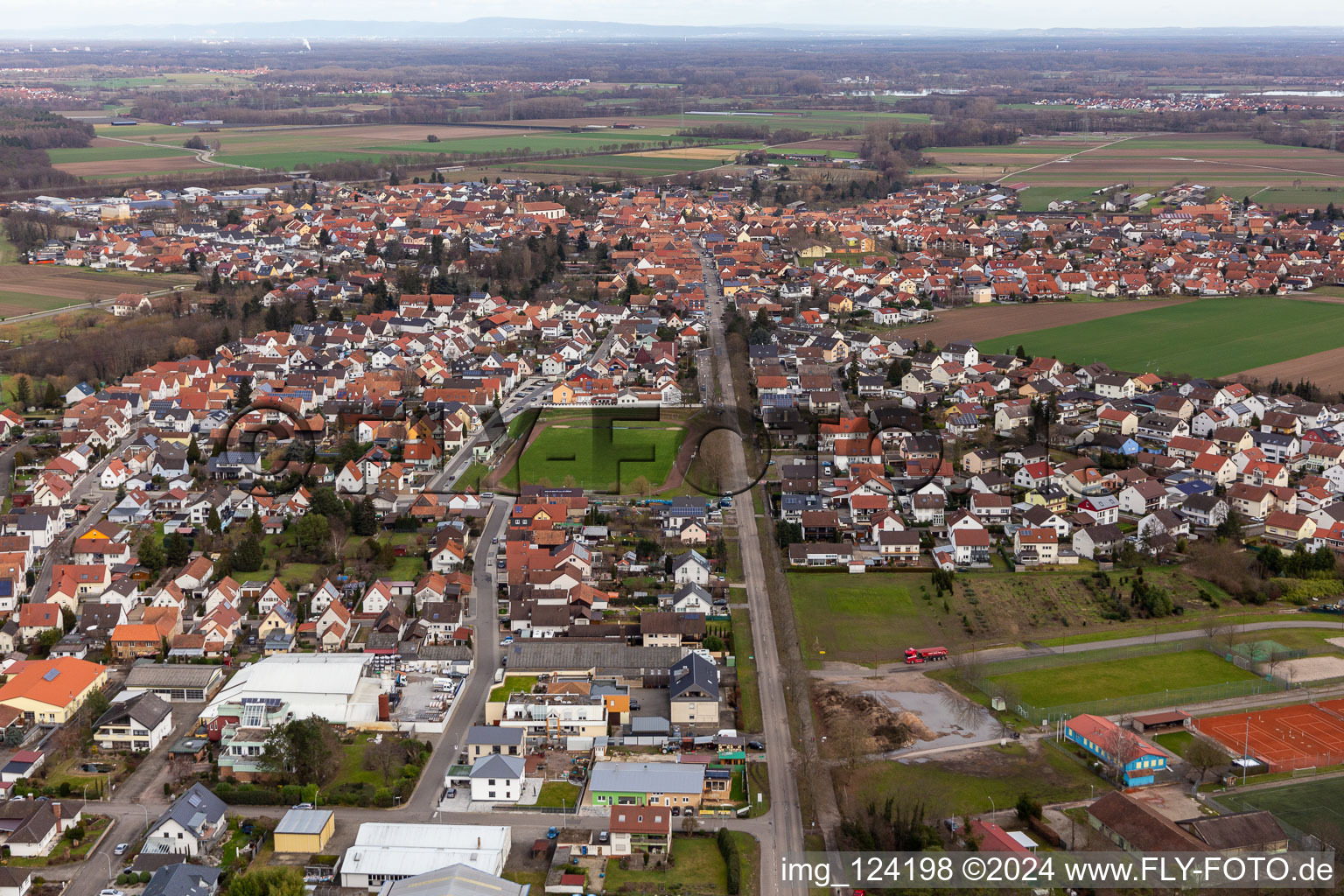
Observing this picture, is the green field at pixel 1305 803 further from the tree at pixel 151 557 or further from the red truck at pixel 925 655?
the tree at pixel 151 557

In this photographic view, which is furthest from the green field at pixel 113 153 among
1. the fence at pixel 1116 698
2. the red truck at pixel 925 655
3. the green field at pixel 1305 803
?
the green field at pixel 1305 803

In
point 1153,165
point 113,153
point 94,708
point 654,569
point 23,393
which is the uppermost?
point 113,153

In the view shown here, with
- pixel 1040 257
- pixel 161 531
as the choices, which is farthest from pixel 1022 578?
pixel 1040 257

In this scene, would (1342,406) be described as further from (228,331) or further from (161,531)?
(228,331)

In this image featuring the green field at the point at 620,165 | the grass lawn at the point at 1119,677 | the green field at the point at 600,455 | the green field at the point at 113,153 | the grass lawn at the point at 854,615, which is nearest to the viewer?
the grass lawn at the point at 1119,677

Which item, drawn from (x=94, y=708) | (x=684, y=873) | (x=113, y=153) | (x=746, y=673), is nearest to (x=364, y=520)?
(x=94, y=708)

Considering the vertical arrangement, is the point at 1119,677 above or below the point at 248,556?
below

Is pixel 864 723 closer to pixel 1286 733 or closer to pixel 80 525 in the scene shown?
pixel 1286 733
